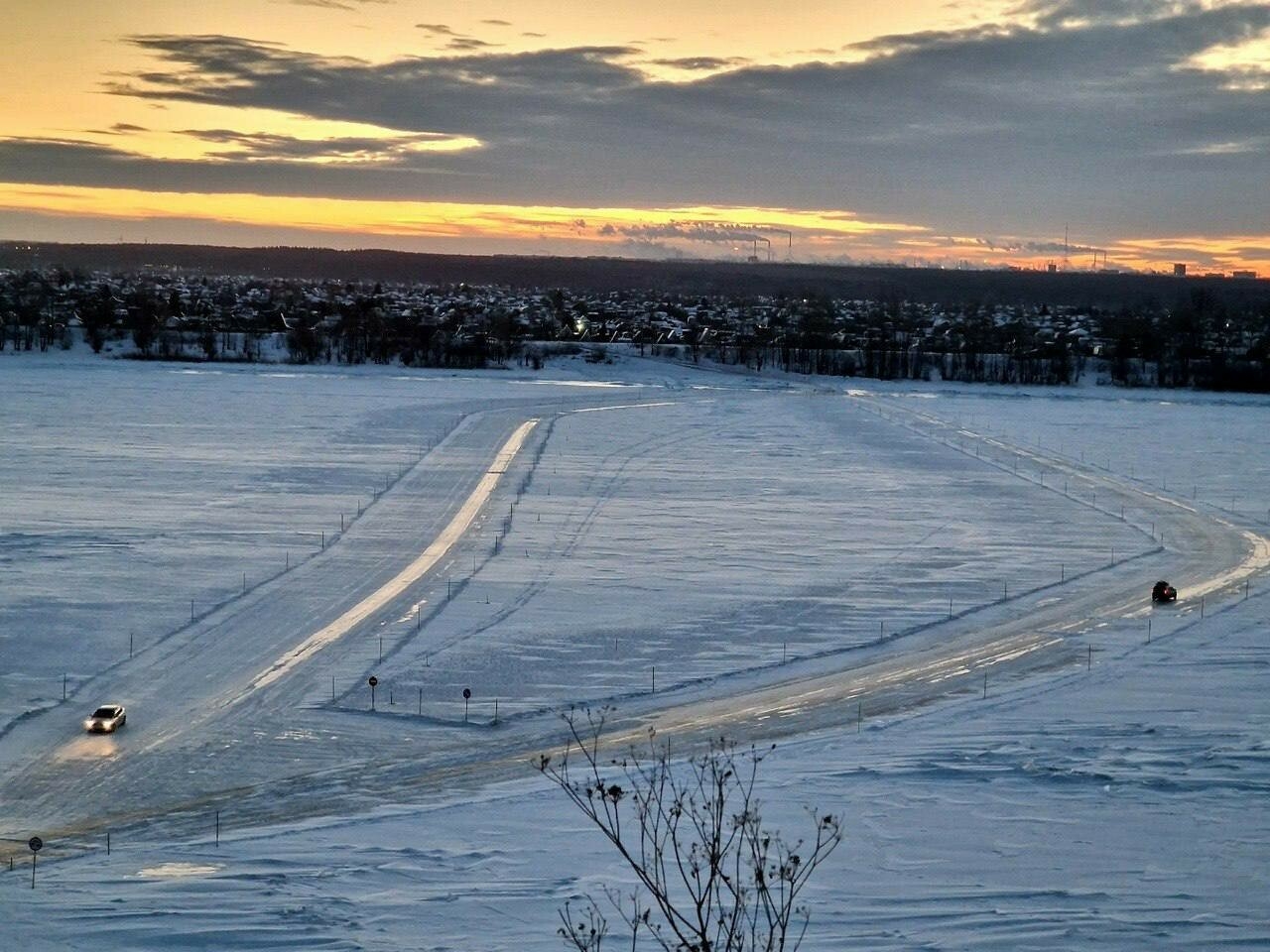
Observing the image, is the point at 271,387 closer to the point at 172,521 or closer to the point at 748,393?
the point at 748,393

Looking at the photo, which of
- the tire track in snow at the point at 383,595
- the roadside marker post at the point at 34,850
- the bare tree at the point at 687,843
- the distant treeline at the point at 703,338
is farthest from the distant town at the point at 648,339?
the roadside marker post at the point at 34,850

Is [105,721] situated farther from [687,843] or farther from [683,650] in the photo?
[683,650]

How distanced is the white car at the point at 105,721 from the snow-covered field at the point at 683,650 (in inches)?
13.3

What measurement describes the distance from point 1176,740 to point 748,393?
6145cm

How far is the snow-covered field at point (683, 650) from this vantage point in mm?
14516

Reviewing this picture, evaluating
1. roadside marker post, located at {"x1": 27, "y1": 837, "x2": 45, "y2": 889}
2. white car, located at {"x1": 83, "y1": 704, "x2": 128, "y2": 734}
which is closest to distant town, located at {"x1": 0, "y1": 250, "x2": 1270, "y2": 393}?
white car, located at {"x1": 83, "y1": 704, "x2": 128, "y2": 734}

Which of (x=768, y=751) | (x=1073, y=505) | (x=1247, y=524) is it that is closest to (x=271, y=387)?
(x=1073, y=505)

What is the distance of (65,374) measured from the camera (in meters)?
82.1

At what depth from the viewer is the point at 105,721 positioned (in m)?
19.8

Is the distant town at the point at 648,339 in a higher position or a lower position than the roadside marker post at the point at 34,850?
higher

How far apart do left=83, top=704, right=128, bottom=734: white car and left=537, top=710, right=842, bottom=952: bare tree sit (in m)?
6.50

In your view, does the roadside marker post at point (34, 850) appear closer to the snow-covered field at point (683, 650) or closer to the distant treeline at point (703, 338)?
the snow-covered field at point (683, 650)

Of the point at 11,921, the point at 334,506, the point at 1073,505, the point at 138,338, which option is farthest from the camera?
the point at 138,338

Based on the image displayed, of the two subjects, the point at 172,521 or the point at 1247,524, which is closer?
the point at 172,521
